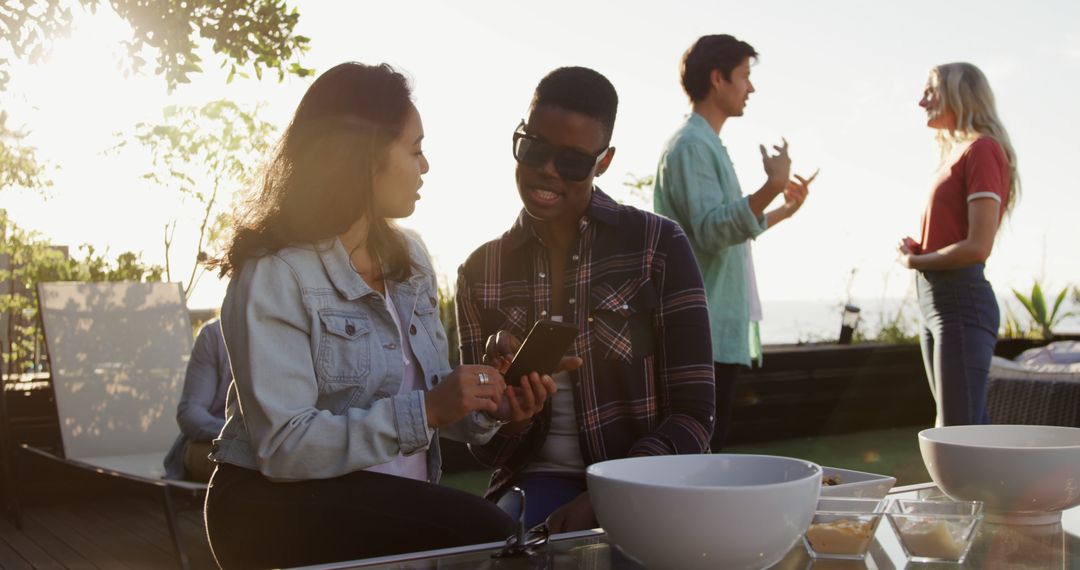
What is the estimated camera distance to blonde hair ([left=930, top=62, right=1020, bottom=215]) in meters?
3.39

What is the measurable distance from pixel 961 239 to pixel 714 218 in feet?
2.95

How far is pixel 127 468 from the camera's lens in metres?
4.31

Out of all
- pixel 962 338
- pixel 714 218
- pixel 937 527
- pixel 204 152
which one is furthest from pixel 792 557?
pixel 204 152

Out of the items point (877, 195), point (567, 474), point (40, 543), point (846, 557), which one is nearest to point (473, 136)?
point (40, 543)

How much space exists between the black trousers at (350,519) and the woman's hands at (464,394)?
122 millimetres

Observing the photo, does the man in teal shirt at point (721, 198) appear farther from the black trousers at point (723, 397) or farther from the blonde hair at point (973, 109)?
the blonde hair at point (973, 109)

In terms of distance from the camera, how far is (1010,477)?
144 centimetres

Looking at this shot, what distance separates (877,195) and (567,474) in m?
8.16

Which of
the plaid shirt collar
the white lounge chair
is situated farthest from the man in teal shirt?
the white lounge chair

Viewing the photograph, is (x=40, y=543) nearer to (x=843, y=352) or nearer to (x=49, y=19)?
(x=49, y=19)

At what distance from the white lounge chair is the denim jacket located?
3207mm

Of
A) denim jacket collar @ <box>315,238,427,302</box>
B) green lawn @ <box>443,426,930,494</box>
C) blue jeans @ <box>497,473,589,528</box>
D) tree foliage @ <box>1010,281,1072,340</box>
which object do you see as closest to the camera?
denim jacket collar @ <box>315,238,427,302</box>

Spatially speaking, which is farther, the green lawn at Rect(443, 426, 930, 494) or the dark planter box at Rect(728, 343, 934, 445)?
the dark planter box at Rect(728, 343, 934, 445)

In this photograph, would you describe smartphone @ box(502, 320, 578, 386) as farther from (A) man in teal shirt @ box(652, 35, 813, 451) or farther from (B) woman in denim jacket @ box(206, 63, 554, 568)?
(A) man in teal shirt @ box(652, 35, 813, 451)
